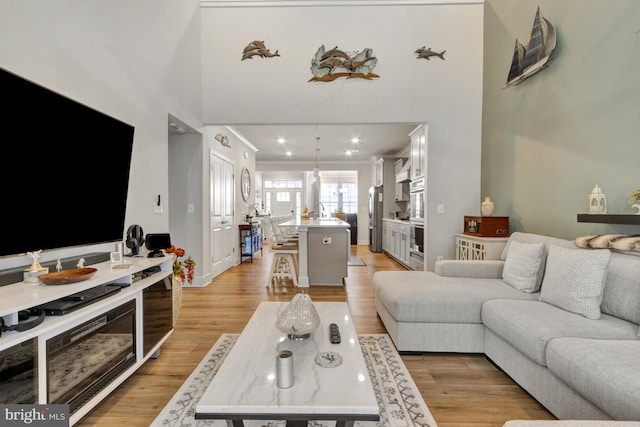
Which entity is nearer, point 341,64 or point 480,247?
point 480,247

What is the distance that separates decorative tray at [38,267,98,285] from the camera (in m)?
1.50

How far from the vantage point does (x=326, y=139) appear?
670 centimetres

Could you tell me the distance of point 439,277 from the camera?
2926mm

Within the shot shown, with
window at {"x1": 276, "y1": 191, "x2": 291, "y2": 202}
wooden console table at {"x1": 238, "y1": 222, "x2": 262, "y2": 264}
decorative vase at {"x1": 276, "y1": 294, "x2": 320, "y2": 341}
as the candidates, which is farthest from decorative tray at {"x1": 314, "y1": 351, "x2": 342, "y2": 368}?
window at {"x1": 276, "y1": 191, "x2": 291, "y2": 202}

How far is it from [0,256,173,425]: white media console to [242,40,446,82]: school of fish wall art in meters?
3.17

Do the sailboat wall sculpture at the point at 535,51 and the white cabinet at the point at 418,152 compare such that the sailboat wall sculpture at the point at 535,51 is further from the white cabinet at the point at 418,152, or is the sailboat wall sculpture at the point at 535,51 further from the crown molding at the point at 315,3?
the white cabinet at the point at 418,152

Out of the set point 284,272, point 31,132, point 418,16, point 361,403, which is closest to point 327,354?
point 361,403

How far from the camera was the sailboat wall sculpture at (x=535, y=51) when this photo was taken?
9.66 ft

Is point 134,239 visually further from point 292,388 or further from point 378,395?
point 378,395

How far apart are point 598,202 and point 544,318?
3.89 feet

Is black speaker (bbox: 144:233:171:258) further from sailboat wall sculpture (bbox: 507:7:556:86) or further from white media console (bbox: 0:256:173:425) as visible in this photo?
sailboat wall sculpture (bbox: 507:7:556:86)

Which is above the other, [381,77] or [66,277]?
[381,77]

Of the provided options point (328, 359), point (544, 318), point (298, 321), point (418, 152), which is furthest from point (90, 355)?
point (418, 152)

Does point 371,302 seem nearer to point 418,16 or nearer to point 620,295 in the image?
point 620,295
